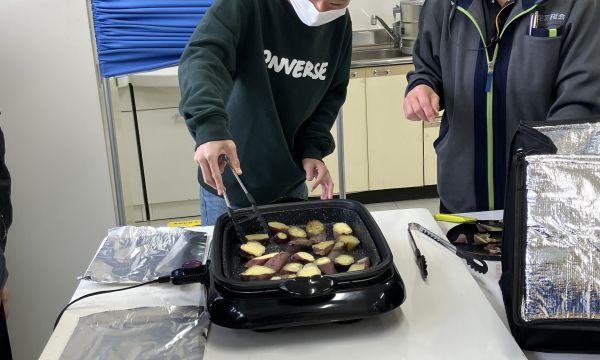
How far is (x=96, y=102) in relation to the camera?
1875 millimetres

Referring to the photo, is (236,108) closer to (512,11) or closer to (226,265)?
(226,265)

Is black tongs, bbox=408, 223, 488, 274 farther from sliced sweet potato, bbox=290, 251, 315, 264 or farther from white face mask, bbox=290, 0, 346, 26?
white face mask, bbox=290, 0, 346, 26

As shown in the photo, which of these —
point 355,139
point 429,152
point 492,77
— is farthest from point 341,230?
point 429,152

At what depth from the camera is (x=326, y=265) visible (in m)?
0.96

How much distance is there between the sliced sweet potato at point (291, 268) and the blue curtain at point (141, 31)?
1.19 meters

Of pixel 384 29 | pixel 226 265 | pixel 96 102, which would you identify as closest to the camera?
pixel 226 265

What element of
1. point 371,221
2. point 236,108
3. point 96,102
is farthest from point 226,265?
point 96,102

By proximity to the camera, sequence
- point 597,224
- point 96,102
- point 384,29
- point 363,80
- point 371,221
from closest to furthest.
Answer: point 597,224 < point 371,221 < point 96,102 < point 363,80 < point 384,29

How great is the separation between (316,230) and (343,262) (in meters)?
0.13

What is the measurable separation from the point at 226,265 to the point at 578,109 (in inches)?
32.7

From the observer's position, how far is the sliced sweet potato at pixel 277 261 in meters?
0.95

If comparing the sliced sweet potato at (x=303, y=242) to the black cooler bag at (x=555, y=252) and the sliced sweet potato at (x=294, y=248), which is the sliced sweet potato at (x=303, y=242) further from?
the black cooler bag at (x=555, y=252)

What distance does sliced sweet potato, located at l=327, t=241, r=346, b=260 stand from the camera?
1010 millimetres

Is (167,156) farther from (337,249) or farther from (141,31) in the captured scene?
(337,249)
